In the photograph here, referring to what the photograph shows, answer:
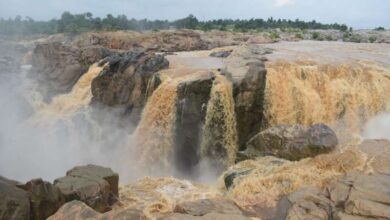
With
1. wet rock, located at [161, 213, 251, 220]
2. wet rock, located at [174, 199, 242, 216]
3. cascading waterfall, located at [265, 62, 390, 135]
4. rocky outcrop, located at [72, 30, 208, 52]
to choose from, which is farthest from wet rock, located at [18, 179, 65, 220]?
rocky outcrop, located at [72, 30, 208, 52]

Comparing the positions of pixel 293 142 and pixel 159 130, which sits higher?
pixel 293 142

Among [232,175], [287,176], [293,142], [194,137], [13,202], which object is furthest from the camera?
[194,137]

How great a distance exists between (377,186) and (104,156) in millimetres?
9876

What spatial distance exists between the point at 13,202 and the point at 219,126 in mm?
7443

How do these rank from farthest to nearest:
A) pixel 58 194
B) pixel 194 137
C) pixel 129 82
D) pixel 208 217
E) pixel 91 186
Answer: pixel 129 82 → pixel 194 137 → pixel 91 186 → pixel 58 194 → pixel 208 217

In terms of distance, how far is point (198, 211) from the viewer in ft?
22.4

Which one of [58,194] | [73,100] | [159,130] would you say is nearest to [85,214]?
[58,194]

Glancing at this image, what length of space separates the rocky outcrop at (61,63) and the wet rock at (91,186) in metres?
9.91

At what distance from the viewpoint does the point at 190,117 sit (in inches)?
524

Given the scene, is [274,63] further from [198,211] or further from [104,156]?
[198,211]

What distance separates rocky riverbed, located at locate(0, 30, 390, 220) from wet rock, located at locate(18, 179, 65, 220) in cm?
2

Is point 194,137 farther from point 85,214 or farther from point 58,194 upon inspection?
point 85,214

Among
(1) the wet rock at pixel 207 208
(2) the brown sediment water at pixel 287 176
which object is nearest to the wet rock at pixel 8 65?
(2) the brown sediment water at pixel 287 176

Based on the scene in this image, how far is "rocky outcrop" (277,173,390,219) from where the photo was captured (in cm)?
646
